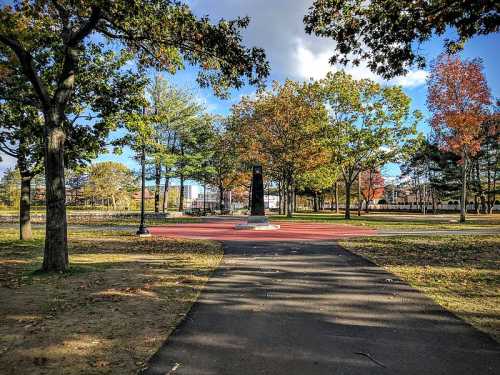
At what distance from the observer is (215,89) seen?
9648 mm

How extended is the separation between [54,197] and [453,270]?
970cm

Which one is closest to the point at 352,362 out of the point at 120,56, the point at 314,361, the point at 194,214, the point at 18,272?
the point at 314,361

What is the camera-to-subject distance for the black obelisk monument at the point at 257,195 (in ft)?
85.0

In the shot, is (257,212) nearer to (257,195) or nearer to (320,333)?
(257,195)

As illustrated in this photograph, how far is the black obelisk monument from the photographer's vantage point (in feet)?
85.0

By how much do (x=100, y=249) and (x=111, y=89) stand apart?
5.86 metres

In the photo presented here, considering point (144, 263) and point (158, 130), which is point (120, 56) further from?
point (158, 130)

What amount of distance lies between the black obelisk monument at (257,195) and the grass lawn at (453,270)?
38.1 feet

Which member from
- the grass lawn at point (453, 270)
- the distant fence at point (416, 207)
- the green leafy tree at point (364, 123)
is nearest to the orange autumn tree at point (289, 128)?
the green leafy tree at point (364, 123)

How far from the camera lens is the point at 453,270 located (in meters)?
9.00

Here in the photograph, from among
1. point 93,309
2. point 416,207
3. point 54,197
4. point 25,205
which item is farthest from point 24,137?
point 416,207

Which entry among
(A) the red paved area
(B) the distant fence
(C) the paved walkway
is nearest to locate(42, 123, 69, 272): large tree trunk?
(C) the paved walkway

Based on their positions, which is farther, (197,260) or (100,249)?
(100,249)

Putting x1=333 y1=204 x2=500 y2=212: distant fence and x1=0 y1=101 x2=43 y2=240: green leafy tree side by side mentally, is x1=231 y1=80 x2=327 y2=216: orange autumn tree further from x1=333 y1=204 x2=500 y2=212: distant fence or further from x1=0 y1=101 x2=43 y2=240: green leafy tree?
x1=333 y1=204 x2=500 y2=212: distant fence
